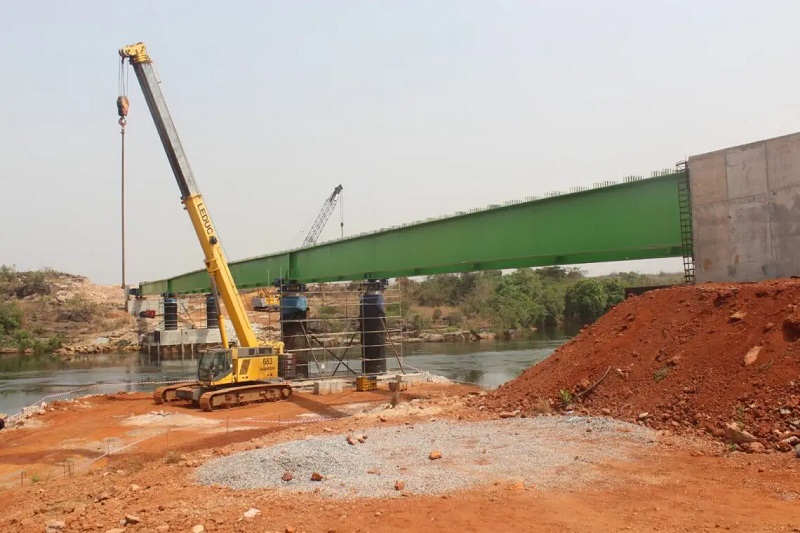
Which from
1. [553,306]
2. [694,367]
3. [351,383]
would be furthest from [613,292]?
[694,367]

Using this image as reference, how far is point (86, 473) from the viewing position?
14016mm

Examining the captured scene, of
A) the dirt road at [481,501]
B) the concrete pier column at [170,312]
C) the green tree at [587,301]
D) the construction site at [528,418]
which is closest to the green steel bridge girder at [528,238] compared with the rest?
the construction site at [528,418]

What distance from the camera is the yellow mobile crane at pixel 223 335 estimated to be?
2403 cm

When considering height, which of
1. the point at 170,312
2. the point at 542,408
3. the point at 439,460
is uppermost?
the point at 170,312

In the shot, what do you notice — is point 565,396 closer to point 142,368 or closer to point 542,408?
point 542,408

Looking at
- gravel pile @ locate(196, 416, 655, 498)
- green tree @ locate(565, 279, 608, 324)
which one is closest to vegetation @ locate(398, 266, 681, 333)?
green tree @ locate(565, 279, 608, 324)

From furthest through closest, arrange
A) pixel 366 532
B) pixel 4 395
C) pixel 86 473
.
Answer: pixel 4 395, pixel 86 473, pixel 366 532

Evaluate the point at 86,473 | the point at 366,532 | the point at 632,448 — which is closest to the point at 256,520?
the point at 366,532

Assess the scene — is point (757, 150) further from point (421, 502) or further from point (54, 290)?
point (54, 290)

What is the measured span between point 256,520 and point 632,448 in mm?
6302

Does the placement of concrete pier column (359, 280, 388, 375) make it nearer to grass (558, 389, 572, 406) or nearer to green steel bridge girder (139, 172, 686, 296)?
green steel bridge girder (139, 172, 686, 296)

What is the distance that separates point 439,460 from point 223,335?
16830 mm

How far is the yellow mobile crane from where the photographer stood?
24.0m

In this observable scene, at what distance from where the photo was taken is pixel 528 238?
24.5 meters
